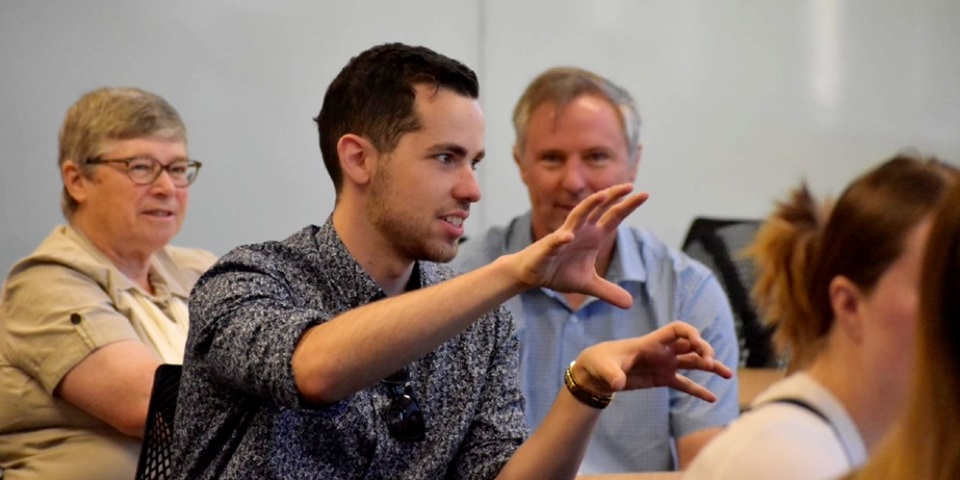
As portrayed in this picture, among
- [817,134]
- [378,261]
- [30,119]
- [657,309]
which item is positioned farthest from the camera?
[817,134]

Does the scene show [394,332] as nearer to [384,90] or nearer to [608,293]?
[608,293]

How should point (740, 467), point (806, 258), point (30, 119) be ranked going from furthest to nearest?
point (30, 119)
point (806, 258)
point (740, 467)

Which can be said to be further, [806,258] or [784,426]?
[806,258]

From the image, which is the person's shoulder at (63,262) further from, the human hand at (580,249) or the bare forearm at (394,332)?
the human hand at (580,249)

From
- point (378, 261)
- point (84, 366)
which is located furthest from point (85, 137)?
point (378, 261)

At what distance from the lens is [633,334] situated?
8.41 ft

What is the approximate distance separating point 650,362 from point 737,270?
1707 millimetres

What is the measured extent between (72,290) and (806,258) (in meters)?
1.43

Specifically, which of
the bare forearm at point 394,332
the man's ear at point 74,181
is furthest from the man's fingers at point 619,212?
the man's ear at point 74,181

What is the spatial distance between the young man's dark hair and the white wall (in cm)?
146

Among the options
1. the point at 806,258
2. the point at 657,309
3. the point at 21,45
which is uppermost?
the point at 21,45

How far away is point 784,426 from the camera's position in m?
1.17

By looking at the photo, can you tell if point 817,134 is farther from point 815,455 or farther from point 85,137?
point 815,455

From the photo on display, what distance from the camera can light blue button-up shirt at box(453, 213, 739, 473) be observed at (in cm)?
249
